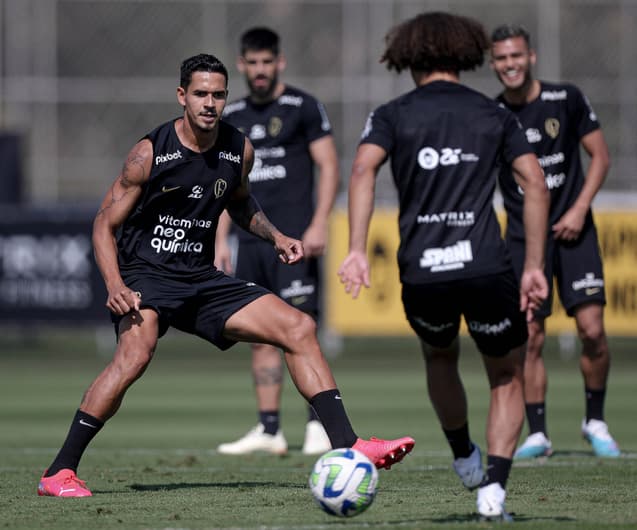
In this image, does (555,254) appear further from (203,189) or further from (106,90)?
(106,90)

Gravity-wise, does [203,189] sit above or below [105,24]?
below

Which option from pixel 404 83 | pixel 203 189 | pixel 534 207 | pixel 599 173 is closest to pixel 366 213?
pixel 534 207

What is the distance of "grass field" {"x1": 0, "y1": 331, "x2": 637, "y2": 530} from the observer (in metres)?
7.08

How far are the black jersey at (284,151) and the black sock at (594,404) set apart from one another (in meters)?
2.47

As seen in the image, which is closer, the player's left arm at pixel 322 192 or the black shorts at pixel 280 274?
the player's left arm at pixel 322 192

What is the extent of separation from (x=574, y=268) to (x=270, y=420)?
2500 mm

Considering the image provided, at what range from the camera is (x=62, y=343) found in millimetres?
26047

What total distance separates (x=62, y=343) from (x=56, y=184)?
2812mm

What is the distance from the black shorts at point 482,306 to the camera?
685 centimetres

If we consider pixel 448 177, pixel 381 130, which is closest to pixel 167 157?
pixel 381 130

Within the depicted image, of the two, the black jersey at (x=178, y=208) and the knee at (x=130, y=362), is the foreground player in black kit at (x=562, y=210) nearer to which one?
the black jersey at (x=178, y=208)

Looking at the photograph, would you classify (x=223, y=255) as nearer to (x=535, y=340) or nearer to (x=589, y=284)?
(x=535, y=340)

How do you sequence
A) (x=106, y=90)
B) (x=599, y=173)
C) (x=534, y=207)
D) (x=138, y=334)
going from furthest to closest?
(x=106, y=90)
(x=599, y=173)
(x=138, y=334)
(x=534, y=207)

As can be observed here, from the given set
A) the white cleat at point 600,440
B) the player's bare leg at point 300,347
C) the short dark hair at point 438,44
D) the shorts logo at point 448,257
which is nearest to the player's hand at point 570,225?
the white cleat at point 600,440
